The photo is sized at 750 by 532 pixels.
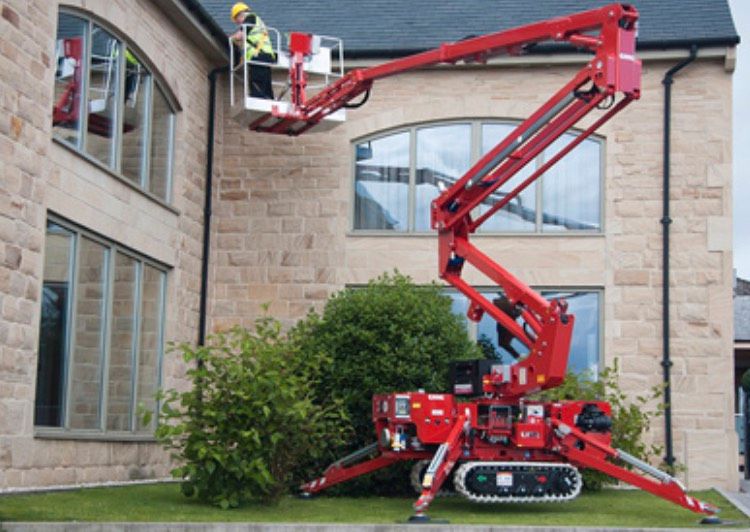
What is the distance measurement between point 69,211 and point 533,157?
5.71 metres

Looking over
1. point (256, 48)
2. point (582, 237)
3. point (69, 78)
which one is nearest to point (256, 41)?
point (256, 48)

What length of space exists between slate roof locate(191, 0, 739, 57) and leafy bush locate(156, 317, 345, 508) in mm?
8494

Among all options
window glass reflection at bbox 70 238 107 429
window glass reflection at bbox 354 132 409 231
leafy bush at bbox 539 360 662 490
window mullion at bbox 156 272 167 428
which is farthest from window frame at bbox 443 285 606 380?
window glass reflection at bbox 70 238 107 429

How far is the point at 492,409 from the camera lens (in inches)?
578

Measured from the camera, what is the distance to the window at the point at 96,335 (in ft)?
50.3

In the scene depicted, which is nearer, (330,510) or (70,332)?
(330,510)

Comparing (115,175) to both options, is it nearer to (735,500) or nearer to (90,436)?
(90,436)

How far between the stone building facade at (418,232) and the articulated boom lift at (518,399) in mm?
4392

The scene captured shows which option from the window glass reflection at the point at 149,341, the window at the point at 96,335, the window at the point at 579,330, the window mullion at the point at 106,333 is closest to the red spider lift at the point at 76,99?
the window at the point at 96,335

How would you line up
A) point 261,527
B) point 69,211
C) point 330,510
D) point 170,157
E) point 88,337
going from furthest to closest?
point 170,157, point 88,337, point 69,211, point 330,510, point 261,527

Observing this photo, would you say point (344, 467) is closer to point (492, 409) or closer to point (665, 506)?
point (492, 409)

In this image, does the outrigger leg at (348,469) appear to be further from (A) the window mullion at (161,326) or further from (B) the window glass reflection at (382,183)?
(B) the window glass reflection at (382,183)

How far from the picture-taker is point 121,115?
17.7 meters

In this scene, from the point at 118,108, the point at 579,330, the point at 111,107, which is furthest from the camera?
the point at 579,330
